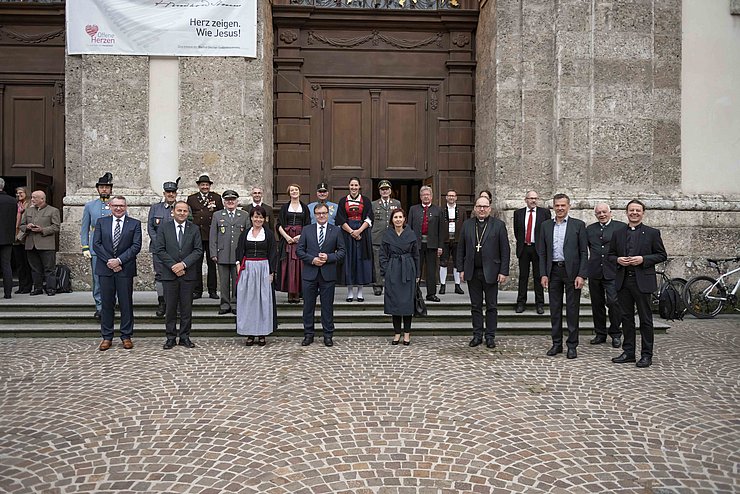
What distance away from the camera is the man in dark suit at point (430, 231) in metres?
9.19

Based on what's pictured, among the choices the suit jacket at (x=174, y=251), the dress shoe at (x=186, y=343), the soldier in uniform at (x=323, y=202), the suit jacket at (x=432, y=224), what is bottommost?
the dress shoe at (x=186, y=343)

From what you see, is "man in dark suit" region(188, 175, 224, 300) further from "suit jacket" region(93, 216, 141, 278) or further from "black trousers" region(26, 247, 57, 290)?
"black trousers" region(26, 247, 57, 290)

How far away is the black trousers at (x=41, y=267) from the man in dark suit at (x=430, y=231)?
21.3 ft

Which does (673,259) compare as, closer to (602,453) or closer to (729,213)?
(729,213)

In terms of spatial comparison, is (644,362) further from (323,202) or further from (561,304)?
(323,202)

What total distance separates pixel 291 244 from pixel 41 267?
5133 mm

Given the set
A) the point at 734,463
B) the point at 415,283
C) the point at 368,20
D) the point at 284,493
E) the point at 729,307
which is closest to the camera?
the point at 284,493

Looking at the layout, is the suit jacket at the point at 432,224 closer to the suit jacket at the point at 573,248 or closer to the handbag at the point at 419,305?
the handbag at the point at 419,305

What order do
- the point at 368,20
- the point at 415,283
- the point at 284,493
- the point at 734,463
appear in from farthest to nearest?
1. the point at 368,20
2. the point at 415,283
3. the point at 734,463
4. the point at 284,493

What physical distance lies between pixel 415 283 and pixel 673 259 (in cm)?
617

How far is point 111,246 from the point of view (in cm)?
728

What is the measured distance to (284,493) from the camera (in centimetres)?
329

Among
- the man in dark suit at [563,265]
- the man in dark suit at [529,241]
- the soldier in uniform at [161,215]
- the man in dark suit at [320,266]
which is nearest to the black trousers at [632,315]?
the man in dark suit at [563,265]

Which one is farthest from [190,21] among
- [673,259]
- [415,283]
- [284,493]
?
[673,259]
